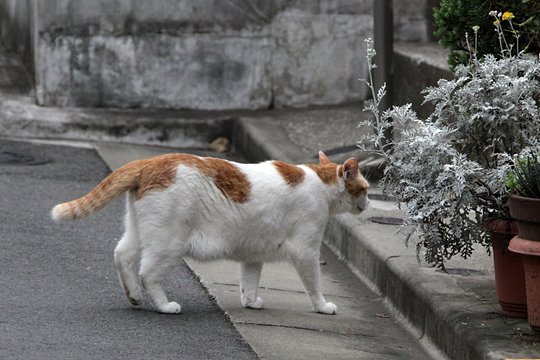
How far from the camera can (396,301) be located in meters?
6.88

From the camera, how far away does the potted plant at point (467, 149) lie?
5.73m

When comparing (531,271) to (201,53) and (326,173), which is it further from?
(201,53)

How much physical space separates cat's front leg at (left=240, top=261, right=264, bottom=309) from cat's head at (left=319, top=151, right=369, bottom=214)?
61 centimetres

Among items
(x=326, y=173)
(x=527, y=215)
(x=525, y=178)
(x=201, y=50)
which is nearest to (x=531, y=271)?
(x=527, y=215)

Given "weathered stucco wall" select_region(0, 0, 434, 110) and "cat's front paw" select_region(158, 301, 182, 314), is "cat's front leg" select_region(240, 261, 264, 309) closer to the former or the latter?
"cat's front paw" select_region(158, 301, 182, 314)

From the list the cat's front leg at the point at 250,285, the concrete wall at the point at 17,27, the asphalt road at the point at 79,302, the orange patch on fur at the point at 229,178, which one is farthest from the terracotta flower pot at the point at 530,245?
the concrete wall at the point at 17,27

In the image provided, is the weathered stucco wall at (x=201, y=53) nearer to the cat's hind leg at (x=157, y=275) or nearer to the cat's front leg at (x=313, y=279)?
the cat's front leg at (x=313, y=279)

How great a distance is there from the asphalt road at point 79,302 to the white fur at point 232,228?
0.86 ft

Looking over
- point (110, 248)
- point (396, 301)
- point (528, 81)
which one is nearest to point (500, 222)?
point (528, 81)

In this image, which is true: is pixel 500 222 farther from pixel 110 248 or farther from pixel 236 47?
pixel 236 47

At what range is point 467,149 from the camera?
6.15 meters

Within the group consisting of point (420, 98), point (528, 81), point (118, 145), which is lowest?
point (118, 145)

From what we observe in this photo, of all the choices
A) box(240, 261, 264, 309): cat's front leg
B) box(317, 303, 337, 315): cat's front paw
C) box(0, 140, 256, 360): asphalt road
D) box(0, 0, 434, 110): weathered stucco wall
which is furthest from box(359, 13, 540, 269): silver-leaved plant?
box(0, 0, 434, 110): weathered stucco wall

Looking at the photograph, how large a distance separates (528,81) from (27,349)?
2.76 meters
